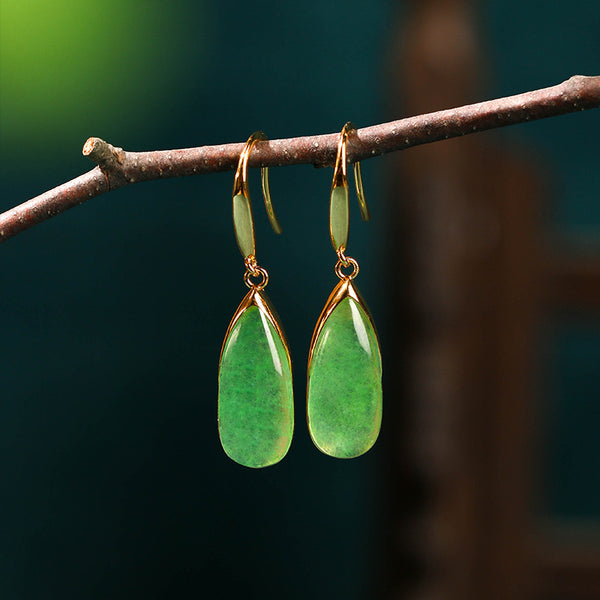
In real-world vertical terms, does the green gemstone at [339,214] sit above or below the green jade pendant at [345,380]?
above

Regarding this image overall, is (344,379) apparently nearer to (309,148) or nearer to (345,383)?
(345,383)

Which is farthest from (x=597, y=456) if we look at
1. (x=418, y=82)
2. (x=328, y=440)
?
(x=328, y=440)

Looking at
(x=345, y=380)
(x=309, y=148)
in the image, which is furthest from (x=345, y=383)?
(x=309, y=148)

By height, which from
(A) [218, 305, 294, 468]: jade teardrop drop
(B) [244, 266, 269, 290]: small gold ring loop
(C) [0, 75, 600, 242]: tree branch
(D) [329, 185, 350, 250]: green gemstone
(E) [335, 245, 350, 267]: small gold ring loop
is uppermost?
(C) [0, 75, 600, 242]: tree branch

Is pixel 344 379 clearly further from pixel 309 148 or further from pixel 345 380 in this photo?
pixel 309 148

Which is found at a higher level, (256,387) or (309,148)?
(309,148)
